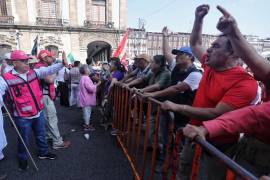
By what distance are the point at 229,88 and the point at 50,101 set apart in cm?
336

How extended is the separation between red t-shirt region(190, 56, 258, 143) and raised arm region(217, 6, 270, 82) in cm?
16

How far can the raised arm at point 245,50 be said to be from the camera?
159 cm

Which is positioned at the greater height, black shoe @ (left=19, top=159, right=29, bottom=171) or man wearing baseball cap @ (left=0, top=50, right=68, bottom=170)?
man wearing baseball cap @ (left=0, top=50, right=68, bottom=170)

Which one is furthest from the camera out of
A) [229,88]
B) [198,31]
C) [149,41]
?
[149,41]

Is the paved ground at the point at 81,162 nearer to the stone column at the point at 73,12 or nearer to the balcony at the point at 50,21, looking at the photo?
the balcony at the point at 50,21

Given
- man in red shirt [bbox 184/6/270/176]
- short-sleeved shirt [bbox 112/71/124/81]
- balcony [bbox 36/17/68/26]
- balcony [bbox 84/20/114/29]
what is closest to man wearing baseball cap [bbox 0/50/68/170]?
short-sleeved shirt [bbox 112/71/124/81]

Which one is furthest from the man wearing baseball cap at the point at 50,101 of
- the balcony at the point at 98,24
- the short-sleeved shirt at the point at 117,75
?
the balcony at the point at 98,24

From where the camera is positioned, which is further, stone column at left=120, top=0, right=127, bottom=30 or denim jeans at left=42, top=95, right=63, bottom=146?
stone column at left=120, top=0, right=127, bottom=30

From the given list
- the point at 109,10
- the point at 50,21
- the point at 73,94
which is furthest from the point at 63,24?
the point at 73,94

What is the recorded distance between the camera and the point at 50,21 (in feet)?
76.0

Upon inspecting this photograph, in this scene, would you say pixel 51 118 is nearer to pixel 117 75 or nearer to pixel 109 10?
pixel 117 75

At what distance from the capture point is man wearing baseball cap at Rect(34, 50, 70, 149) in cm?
413

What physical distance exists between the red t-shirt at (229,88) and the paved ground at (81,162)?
6.41ft

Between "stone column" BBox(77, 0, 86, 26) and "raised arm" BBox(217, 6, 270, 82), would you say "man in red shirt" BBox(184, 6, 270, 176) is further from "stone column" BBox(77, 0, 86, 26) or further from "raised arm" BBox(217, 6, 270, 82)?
"stone column" BBox(77, 0, 86, 26)
